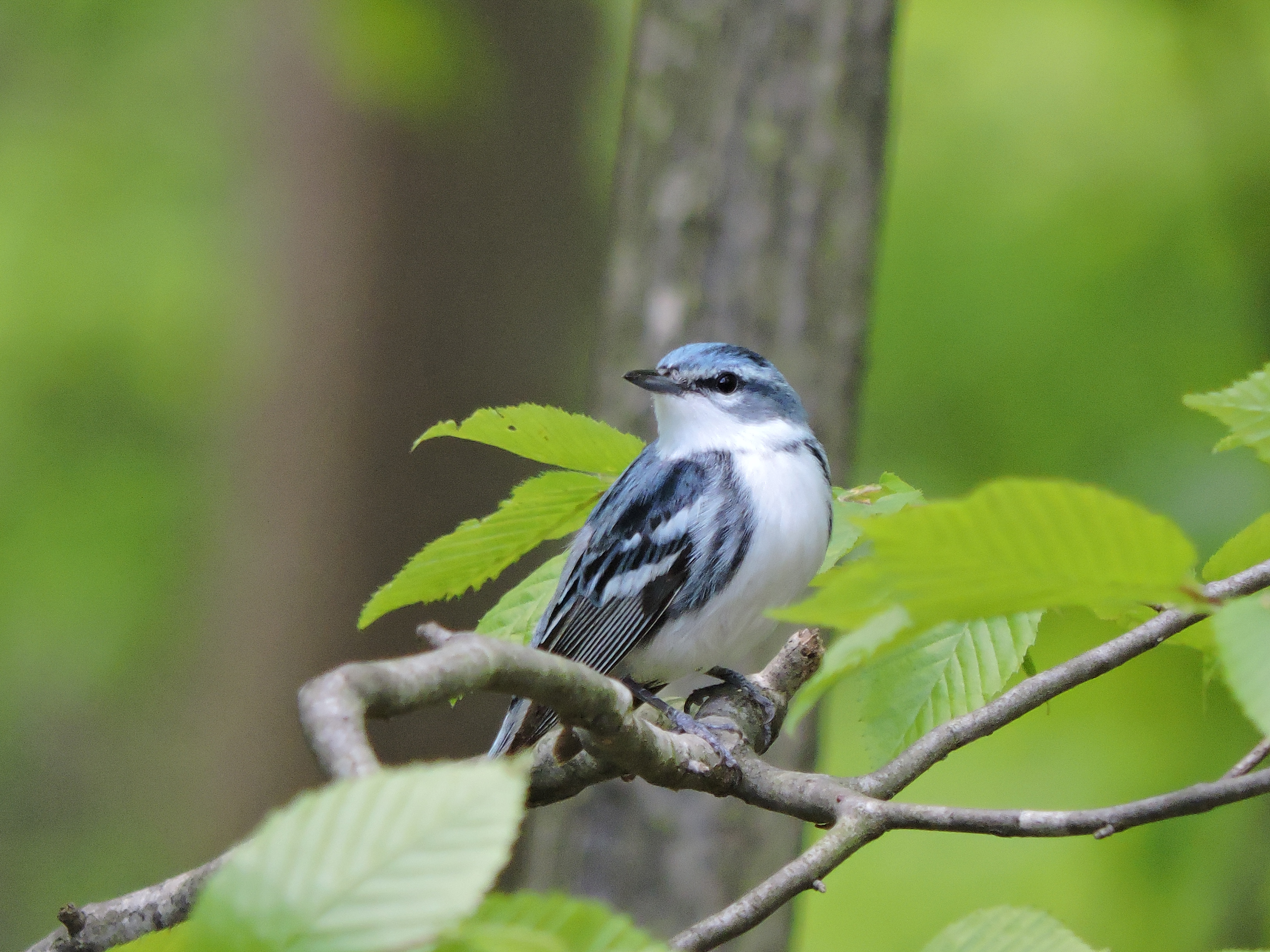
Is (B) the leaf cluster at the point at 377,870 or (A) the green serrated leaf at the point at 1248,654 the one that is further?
(A) the green serrated leaf at the point at 1248,654

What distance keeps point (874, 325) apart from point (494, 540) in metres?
5.48

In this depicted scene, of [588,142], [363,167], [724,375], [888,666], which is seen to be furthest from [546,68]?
[888,666]

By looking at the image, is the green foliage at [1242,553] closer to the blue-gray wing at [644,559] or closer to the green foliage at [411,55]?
the blue-gray wing at [644,559]

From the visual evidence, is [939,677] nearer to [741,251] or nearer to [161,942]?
[161,942]

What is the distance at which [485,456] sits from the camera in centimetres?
785

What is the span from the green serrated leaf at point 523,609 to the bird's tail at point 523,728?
0.43 metres

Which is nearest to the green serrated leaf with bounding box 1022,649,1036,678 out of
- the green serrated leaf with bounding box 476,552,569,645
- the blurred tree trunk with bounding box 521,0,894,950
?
the green serrated leaf with bounding box 476,552,569,645

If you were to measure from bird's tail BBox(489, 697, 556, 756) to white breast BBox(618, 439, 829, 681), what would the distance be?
432 mm

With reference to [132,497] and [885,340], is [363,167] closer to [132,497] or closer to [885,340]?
[885,340]

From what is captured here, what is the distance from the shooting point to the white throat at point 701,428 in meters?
4.14

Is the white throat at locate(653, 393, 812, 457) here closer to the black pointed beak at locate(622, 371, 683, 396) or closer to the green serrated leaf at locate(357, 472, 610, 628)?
the black pointed beak at locate(622, 371, 683, 396)

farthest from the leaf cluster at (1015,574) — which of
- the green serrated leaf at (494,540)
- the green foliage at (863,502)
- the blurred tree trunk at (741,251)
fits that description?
the blurred tree trunk at (741,251)

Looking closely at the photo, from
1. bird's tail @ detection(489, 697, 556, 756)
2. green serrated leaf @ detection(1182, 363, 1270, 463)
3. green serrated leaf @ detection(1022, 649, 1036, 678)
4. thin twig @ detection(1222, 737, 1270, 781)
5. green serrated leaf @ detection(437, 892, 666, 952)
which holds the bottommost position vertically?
bird's tail @ detection(489, 697, 556, 756)

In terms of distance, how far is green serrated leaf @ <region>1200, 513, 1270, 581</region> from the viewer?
82.8 inches
